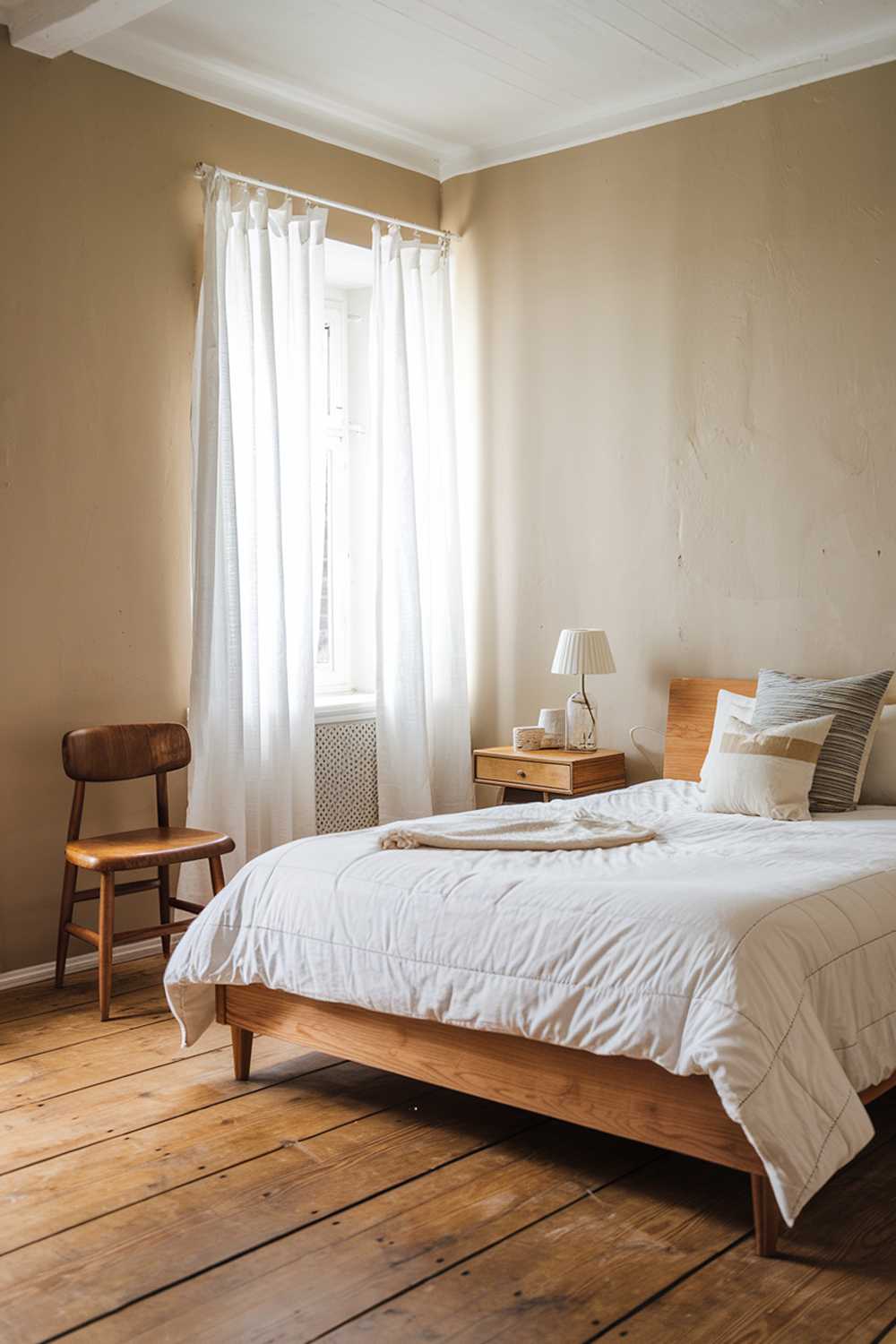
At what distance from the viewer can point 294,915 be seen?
2.88 metres

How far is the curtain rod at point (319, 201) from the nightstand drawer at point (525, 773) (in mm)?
2037

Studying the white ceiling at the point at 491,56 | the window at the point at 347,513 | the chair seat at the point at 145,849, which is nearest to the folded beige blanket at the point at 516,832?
the chair seat at the point at 145,849

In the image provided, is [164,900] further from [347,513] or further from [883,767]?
[883,767]

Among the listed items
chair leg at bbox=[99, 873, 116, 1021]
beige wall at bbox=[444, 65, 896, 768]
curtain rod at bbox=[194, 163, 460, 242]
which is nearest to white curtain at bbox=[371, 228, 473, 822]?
curtain rod at bbox=[194, 163, 460, 242]

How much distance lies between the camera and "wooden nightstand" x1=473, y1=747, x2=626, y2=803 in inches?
178

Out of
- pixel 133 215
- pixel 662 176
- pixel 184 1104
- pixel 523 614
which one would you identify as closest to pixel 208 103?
pixel 133 215

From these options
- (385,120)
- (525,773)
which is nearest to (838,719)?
(525,773)

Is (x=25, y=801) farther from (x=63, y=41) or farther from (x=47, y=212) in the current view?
(x=63, y=41)

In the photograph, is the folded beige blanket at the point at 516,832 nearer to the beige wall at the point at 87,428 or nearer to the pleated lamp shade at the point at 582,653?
the pleated lamp shade at the point at 582,653

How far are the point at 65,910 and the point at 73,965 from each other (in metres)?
0.31

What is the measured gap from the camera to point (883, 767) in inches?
152

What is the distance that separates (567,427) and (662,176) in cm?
93

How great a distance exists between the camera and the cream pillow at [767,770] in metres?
3.63

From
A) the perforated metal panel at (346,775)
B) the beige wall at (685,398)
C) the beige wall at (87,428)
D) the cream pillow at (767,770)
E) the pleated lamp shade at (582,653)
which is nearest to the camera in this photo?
the cream pillow at (767,770)
